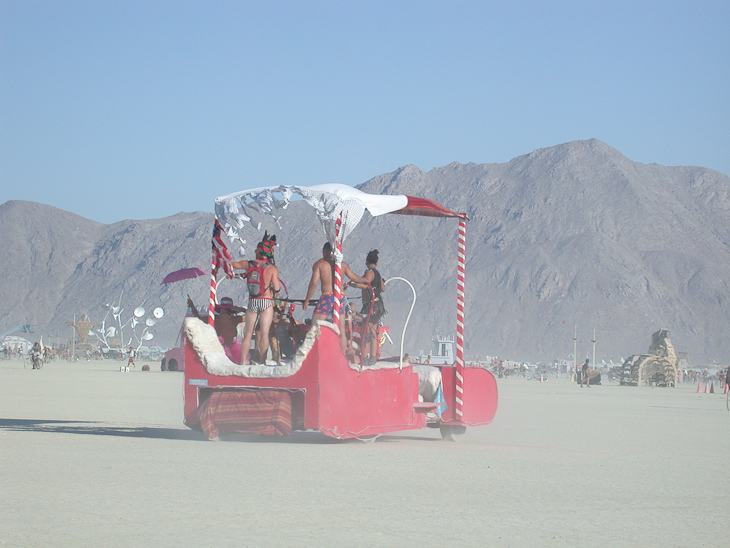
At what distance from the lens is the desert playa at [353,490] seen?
261 inches

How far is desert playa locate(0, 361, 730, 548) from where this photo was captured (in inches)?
261

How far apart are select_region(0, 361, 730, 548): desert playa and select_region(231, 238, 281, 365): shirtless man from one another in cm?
120

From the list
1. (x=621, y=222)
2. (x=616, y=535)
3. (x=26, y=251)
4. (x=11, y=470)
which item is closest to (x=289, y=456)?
(x=11, y=470)

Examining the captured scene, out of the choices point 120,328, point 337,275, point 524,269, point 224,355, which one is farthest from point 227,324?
point 524,269

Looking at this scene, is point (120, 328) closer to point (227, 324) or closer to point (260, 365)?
point (227, 324)

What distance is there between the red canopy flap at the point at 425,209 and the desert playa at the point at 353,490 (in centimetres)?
300

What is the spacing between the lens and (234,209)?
1318cm

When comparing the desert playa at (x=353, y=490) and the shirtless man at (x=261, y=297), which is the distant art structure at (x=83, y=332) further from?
the shirtless man at (x=261, y=297)

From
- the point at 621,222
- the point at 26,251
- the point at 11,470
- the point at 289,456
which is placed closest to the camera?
the point at 11,470

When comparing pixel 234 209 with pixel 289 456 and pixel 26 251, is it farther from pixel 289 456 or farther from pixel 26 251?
pixel 26 251

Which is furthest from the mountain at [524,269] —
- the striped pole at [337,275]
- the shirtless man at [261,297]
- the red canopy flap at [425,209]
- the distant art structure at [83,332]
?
the striped pole at [337,275]

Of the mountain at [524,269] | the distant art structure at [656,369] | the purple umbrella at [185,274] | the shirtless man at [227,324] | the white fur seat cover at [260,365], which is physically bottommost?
the distant art structure at [656,369]

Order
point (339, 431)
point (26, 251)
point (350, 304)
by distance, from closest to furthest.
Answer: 1. point (339, 431)
2. point (350, 304)
3. point (26, 251)

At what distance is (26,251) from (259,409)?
195788 millimetres
